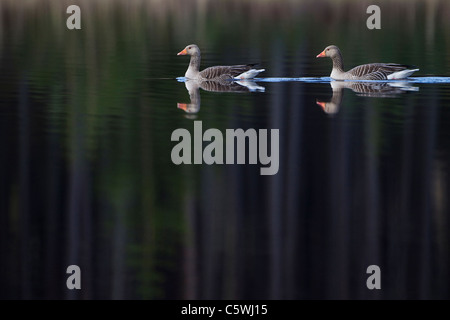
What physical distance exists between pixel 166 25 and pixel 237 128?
2399cm

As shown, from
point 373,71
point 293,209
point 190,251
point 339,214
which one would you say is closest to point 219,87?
point 373,71

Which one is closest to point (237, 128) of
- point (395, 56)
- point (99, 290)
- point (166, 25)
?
point (99, 290)

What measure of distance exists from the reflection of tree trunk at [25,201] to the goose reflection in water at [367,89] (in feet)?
15.4

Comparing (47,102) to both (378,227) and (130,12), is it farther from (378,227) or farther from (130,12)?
(130,12)

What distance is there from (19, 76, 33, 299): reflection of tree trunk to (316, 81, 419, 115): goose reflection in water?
469cm

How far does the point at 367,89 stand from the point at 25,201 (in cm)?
957

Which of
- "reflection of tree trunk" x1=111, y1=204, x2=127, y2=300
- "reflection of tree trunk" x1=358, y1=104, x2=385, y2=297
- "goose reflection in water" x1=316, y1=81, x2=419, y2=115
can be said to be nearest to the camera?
"reflection of tree trunk" x1=111, y1=204, x2=127, y2=300

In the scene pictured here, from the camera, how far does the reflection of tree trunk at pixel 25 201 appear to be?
8.95 metres

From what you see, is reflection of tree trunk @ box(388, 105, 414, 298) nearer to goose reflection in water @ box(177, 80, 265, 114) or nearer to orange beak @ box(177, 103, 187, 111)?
orange beak @ box(177, 103, 187, 111)

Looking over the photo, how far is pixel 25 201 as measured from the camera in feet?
36.0

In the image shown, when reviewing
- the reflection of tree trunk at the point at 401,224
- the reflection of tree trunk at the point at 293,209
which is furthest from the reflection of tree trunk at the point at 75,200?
the reflection of tree trunk at the point at 401,224

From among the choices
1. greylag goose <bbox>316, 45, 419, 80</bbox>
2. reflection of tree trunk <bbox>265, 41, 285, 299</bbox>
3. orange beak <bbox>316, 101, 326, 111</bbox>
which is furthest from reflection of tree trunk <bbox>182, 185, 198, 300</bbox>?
greylag goose <bbox>316, 45, 419, 80</bbox>

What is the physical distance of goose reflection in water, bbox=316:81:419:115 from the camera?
17.1m

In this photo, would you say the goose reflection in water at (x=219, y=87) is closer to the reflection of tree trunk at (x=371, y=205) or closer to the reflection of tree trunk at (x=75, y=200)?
the reflection of tree trunk at (x=75, y=200)
